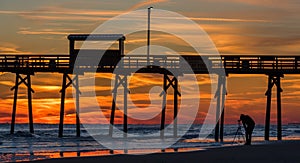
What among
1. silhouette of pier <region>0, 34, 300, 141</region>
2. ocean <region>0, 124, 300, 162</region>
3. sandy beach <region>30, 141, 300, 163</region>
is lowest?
ocean <region>0, 124, 300, 162</region>

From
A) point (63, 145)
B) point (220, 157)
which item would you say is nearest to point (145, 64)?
point (63, 145)

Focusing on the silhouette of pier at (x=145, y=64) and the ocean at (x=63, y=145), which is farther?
the silhouette of pier at (x=145, y=64)

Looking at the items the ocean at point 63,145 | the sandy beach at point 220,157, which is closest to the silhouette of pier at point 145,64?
the ocean at point 63,145

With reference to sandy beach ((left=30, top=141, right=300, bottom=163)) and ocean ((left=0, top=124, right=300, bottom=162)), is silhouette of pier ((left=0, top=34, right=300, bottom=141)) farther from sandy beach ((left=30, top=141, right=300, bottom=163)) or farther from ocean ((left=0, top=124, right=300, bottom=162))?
sandy beach ((left=30, top=141, right=300, bottom=163))

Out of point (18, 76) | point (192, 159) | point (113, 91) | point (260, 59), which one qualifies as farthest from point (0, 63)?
point (192, 159)

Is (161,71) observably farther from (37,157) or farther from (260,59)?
(37,157)

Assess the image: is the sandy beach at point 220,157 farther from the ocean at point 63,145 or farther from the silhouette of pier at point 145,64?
the silhouette of pier at point 145,64

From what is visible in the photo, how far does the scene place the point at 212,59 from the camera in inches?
1823

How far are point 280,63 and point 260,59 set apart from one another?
137 centimetres

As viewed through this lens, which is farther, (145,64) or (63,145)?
(145,64)

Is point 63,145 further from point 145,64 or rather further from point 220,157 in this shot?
point 220,157

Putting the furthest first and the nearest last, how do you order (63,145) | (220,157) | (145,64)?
(145,64) → (63,145) → (220,157)

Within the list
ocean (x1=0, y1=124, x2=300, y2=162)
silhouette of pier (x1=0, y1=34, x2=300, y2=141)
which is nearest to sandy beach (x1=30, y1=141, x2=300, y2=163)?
ocean (x1=0, y1=124, x2=300, y2=162)

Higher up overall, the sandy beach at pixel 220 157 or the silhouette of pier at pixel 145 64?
the silhouette of pier at pixel 145 64
